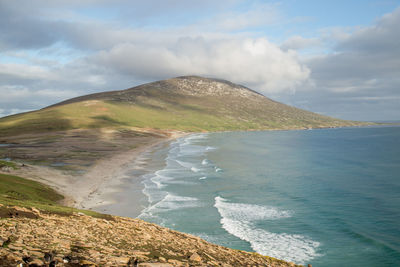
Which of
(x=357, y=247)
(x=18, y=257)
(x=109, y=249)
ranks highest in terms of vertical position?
(x=18, y=257)

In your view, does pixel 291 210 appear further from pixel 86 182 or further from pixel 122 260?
pixel 86 182

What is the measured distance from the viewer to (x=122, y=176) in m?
69.0

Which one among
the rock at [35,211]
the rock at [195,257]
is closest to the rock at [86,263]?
the rock at [195,257]

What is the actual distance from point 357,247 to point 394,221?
1117 cm

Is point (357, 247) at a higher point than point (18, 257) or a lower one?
lower

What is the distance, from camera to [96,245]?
18.6 meters

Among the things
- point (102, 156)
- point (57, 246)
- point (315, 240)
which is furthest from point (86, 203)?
point (102, 156)

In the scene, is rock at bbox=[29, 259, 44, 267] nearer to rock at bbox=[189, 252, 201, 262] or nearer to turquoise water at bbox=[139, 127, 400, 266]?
rock at bbox=[189, 252, 201, 262]

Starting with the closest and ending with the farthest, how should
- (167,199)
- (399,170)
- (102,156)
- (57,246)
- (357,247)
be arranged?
(57,246) < (357,247) < (167,199) < (399,170) < (102,156)

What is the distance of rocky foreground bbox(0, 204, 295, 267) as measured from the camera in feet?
48.7

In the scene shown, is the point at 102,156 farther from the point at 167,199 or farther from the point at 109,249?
the point at 109,249

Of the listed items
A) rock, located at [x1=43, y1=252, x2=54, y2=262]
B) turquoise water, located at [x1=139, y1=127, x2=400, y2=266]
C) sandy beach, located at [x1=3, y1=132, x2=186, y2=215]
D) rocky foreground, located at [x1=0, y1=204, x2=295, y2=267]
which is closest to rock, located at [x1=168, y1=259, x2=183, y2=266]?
rocky foreground, located at [x1=0, y1=204, x2=295, y2=267]

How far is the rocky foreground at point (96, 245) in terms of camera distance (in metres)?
14.9

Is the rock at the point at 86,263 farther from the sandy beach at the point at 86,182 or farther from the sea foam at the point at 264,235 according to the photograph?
the sandy beach at the point at 86,182
